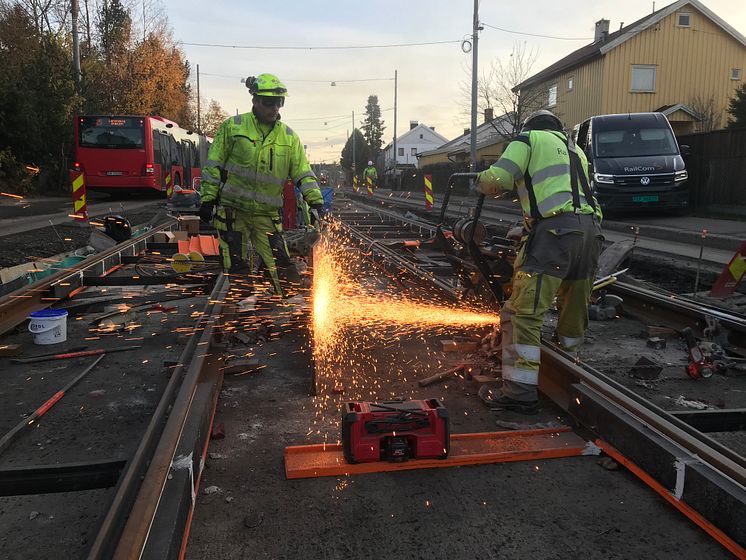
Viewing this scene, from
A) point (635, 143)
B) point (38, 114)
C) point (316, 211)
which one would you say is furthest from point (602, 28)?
point (316, 211)

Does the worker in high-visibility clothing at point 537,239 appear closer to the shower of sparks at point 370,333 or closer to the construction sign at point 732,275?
the shower of sparks at point 370,333

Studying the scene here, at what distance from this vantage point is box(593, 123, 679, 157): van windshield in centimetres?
1506

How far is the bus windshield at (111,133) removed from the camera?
72.9 ft

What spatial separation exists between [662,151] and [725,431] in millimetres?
13411

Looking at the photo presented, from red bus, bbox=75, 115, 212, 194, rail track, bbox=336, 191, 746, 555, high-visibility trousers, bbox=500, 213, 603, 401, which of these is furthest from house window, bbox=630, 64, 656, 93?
high-visibility trousers, bbox=500, 213, 603, 401

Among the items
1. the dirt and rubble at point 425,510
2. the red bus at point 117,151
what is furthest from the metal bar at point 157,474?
the red bus at point 117,151

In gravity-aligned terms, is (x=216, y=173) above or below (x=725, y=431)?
above

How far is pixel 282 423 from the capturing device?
11.4ft

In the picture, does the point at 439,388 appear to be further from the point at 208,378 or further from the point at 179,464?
the point at 179,464

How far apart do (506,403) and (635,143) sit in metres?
13.6

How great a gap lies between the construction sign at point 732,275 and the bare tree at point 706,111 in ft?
89.4

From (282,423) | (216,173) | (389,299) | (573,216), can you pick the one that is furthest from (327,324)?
(573,216)

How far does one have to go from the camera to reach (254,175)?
16.6ft

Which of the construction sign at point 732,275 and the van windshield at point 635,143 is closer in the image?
the construction sign at point 732,275
